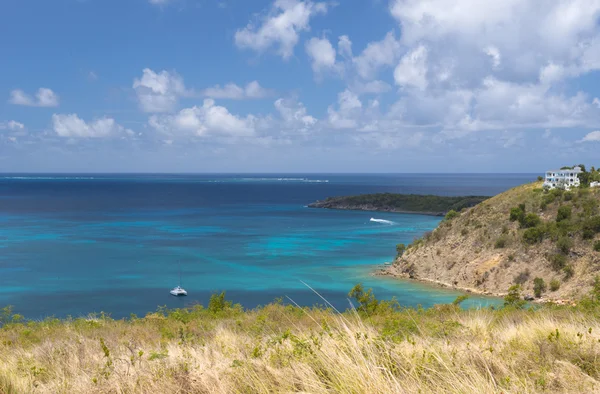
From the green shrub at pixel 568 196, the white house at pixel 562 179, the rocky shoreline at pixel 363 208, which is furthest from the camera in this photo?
the rocky shoreline at pixel 363 208

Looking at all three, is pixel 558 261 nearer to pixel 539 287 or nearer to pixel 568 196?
pixel 539 287

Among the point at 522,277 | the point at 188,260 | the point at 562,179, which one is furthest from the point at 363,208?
the point at 522,277

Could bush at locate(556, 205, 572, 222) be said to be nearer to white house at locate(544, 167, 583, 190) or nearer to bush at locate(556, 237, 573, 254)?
bush at locate(556, 237, 573, 254)

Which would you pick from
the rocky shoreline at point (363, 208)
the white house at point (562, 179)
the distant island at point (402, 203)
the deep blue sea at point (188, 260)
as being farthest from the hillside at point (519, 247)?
the distant island at point (402, 203)

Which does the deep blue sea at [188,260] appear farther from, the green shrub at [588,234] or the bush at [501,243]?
the green shrub at [588,234]

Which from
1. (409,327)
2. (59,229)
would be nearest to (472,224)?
(409,327)
